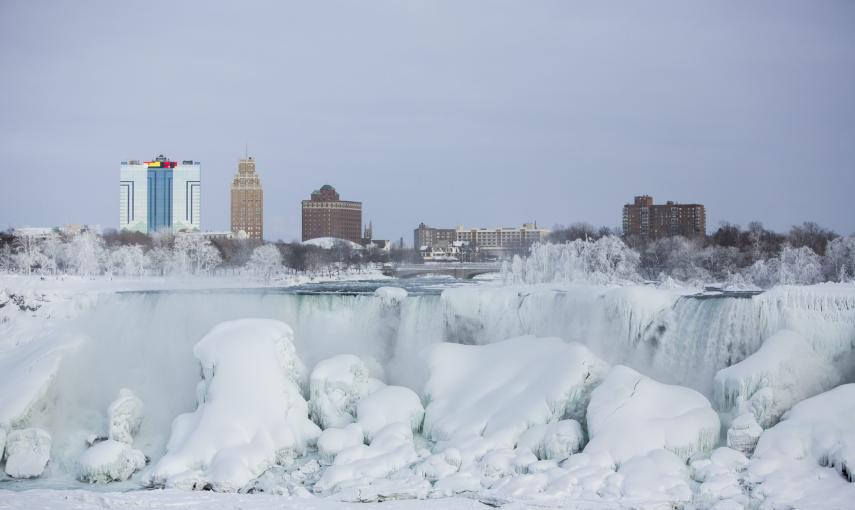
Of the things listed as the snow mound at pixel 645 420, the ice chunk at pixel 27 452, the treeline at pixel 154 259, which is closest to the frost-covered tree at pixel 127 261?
the treeline at pixel 154 259

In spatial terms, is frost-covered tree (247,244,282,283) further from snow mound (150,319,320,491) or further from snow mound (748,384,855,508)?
snow mound (748,384,855,508)

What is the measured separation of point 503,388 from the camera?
21656 mm

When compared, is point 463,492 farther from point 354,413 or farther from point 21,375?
point 21,375

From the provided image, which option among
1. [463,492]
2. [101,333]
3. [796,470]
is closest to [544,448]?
[463,492]

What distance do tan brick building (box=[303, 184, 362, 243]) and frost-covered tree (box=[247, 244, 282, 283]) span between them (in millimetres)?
91151

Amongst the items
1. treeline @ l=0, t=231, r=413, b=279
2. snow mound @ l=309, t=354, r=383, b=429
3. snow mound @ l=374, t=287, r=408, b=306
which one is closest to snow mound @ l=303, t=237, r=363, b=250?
treeline @ l=0, t=231, r=413, b=279

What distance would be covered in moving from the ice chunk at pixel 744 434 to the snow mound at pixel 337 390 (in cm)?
941

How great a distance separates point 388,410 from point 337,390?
177cm

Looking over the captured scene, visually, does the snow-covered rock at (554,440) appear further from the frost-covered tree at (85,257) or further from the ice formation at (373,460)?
the frost-covered tree at (85,257)

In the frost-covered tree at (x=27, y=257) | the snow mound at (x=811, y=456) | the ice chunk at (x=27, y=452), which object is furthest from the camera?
the frost-covered tree at (x=27, y=257)

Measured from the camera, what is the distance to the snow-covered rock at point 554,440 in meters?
18.6

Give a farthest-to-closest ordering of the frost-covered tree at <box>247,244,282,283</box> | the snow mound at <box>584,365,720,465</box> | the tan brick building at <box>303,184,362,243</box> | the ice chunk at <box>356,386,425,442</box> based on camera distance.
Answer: the tan brick building at <box>303,184,362,243</box>, the frost-covered tree at <box>247,244,282,283</box>, the ice chunk at <box>356,386,425,442</box>, the snow mound at <box>584,365,720,465</box>

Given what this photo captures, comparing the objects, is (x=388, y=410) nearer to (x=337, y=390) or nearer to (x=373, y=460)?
(x=337, y=390)

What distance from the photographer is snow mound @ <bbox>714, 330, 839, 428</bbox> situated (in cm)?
1925
